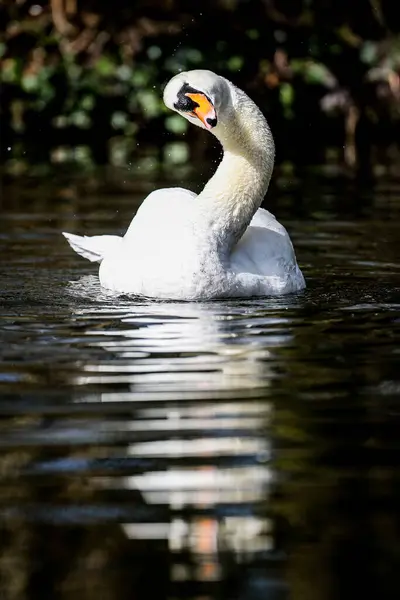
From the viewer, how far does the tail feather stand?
10.2m

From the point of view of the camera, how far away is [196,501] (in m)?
4.78

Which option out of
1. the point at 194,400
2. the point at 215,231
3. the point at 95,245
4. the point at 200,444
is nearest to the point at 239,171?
the point at 215,231

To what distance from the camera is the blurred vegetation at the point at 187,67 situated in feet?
67.8

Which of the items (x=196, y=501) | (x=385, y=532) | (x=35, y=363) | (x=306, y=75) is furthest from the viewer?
(x=306, y=75)

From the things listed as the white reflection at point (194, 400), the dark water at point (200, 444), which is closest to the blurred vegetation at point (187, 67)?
the dark water at point (200, 444)

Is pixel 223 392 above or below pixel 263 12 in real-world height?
below

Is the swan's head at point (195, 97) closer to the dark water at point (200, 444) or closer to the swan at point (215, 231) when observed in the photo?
the swan at point (215, 231)

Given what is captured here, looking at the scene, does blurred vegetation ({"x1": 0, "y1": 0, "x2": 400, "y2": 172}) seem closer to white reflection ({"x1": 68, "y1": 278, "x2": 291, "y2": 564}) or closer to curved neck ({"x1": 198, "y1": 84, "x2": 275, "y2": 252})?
curved neck ({"x1": 198, "y1": 84, "x2": 275, "y2": 252})

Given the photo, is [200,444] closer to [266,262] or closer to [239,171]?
[266,262]

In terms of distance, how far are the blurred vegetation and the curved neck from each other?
10.3m

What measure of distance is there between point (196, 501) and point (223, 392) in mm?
1499

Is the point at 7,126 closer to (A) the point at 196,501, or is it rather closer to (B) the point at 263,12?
→ (B) the point at 263,12

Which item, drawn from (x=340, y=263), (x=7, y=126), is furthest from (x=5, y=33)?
(x=340, y=263)

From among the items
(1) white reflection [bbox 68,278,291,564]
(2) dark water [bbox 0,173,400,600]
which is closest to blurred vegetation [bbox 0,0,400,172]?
(2) dark water [bbox 0,173,400,600]
